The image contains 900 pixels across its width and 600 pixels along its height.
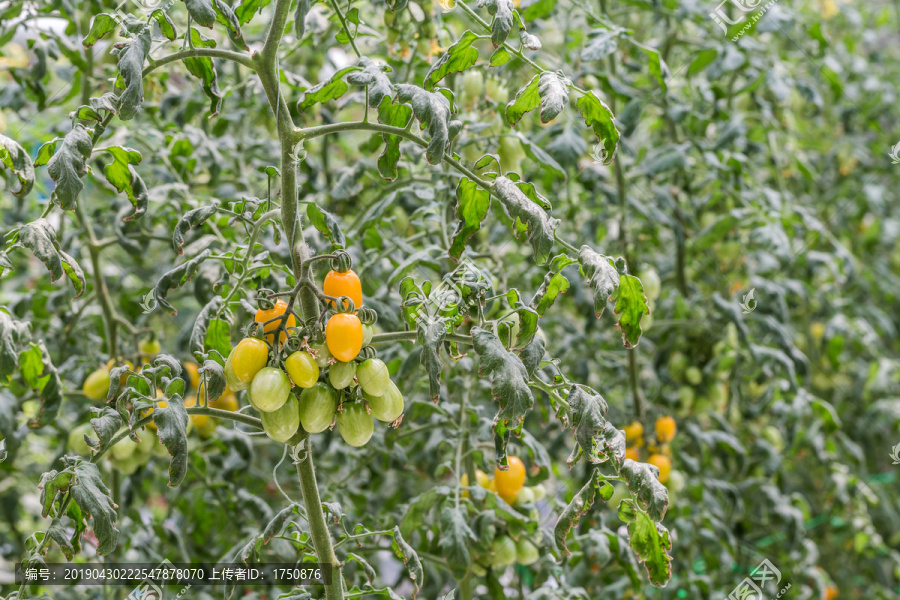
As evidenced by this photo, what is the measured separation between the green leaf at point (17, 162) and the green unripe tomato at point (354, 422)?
1.44 ft

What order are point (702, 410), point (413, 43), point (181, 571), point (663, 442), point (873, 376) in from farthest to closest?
point (873, 376), point (702, 410), point (663, 442), point (413, 43), point (181, 571)

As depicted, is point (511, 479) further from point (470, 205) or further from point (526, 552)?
point (470, 205)

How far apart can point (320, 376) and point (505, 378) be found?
0.21 metres

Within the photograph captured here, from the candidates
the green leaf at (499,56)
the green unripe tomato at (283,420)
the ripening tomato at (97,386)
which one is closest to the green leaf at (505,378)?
the green unripe tomato at (283,420)

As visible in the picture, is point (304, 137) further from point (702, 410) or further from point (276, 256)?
point (702, 410)

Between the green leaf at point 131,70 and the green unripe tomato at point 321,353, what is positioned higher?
the green leaf at point 131,70

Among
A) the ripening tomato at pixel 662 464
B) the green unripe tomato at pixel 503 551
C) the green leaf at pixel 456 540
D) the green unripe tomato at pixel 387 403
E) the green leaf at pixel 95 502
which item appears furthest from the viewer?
the ripening tomato at pixel 662 464

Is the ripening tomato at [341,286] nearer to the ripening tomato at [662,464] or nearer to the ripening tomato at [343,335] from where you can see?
the ripening tomato at [343,335]

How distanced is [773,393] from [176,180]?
1.41 metres

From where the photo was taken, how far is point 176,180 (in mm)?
1359

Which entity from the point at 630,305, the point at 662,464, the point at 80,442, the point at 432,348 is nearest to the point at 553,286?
the point at 630,305

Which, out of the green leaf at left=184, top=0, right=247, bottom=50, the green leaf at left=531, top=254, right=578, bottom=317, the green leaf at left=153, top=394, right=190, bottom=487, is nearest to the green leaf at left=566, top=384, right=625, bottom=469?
the green leaf at left=531, top=254, right=578, bottom=317

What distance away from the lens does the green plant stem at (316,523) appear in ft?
2.84

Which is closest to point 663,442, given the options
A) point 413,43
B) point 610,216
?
point 610,216
